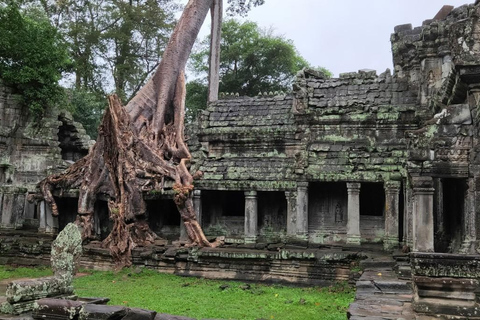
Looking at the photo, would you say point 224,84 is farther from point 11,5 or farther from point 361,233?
point 361,233

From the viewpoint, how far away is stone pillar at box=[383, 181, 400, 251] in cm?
1105

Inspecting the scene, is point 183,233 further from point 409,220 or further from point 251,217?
point 409,220

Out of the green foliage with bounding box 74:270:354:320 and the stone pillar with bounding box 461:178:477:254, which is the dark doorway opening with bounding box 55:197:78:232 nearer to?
the green foliage with bounding box 74:270:354:320

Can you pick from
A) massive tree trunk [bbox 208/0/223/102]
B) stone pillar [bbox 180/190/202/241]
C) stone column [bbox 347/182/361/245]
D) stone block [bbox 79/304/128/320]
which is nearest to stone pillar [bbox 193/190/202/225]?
stone pillar [bbox 180/190/202/241]

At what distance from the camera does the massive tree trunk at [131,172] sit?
12422 mm

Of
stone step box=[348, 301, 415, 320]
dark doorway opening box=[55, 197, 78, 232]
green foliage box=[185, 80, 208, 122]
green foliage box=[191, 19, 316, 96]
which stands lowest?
stone step box=[348, 301, 415, 320]

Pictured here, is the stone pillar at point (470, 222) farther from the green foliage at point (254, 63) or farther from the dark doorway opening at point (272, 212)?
the green foliage at point (254, 63)

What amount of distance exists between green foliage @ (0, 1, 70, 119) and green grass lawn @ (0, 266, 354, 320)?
9913 millimetres

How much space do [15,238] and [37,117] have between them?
6.85 metres

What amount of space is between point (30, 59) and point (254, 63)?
19572 millimetres

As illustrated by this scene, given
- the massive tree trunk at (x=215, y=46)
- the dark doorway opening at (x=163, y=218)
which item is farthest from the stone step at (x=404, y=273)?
the massive tree trunk at (x=215, y=46)

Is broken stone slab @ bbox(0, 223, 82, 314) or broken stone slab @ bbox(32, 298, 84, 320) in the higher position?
broken stone slab @ bbox(0, 223, 82, 314)

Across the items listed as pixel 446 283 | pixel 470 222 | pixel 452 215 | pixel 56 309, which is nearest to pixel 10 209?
pixel 56 309

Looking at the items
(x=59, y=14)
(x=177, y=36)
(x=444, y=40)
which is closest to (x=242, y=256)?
(x=444, y=40)
